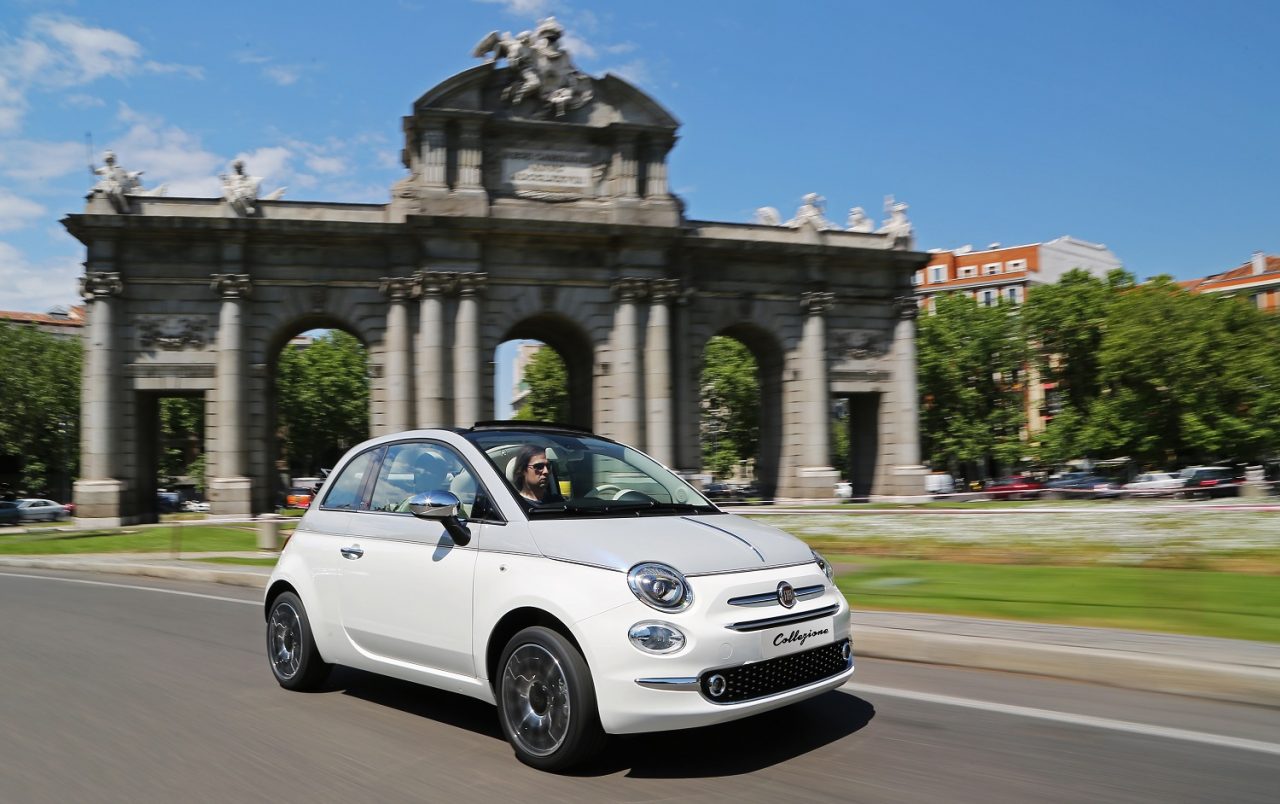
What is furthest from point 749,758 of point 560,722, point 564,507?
point 564,507

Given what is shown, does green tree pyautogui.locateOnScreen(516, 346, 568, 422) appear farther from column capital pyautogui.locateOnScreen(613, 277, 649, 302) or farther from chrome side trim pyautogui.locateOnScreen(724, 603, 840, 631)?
chrome side trim pyautogui.locateOnScreen(724, 603, 840, 631)

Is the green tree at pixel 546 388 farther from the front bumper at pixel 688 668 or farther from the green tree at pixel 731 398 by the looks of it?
the front bumper at pixel 688 668

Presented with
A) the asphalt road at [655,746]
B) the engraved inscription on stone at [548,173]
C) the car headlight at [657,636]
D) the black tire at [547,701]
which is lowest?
the asphalt road at [655,746]

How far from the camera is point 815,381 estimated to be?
119 feet

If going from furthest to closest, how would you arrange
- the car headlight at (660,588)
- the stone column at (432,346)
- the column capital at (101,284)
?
1. the stone column at (432,346)
2. the column capital at (101,284)
3. the car headlight at (660,588)

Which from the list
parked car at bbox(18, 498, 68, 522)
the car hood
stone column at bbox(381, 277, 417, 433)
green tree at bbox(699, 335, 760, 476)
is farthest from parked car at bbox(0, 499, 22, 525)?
the car hood

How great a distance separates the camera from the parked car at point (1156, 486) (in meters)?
41.2

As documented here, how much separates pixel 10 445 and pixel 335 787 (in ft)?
204

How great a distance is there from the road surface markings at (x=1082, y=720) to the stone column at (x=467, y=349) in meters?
26.6

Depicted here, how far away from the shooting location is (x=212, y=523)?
2875 cm

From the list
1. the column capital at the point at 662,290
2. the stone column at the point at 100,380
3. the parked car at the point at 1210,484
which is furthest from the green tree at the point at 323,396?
the parked car at the point at 1210,484

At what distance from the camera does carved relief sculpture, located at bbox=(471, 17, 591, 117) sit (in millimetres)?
32688

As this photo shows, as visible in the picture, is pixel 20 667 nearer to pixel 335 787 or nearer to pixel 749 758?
pixel 335 787

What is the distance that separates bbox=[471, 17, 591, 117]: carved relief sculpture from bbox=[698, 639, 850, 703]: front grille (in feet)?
98.6
